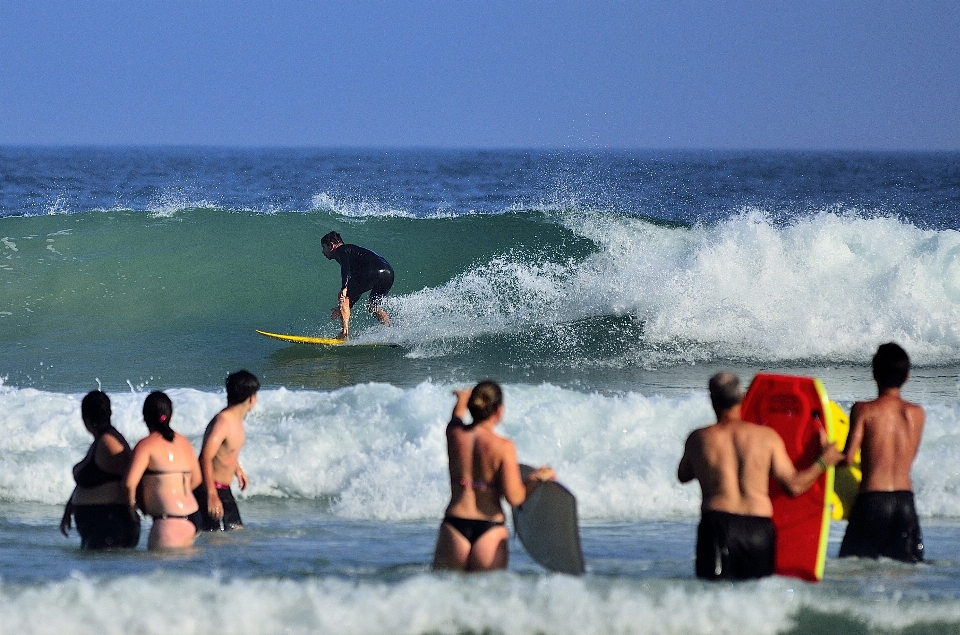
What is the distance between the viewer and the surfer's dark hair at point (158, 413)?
518 centimetres

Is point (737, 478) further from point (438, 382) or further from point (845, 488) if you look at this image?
point (438, 382)

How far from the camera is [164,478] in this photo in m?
5.25

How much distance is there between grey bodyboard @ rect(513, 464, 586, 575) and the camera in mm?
4547

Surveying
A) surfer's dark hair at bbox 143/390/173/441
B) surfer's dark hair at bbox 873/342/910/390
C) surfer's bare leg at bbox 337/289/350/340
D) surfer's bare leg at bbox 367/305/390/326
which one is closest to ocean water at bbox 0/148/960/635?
surfer's bare leg at bbox 367/305/390/326

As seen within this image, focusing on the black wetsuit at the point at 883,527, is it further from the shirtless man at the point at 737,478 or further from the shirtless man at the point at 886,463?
the shirtless man at the point at 737,478

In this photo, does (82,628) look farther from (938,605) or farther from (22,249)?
(22,249)

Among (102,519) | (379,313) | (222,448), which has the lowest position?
(102,519)

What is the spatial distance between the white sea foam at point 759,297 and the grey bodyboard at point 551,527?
7.43 meters

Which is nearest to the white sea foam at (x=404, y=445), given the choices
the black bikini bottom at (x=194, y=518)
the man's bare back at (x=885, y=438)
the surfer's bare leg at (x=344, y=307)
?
the black bikini bottom at (x=194, y=518)

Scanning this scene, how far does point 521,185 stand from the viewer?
47.1 m

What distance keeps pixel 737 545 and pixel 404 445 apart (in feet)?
11.5

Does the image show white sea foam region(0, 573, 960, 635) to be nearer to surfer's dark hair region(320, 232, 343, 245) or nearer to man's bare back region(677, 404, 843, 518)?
man's bare back region(677, 404, 843, 518)

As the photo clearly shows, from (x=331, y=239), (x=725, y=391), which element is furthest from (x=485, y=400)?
(x=331, y=239)

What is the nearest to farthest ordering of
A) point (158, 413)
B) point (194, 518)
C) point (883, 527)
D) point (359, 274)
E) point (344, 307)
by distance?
1. point (883, 527)
2. point (158, 413)
3. point (194, 518)
4. point (344, 307)
5. point (359, 274)
